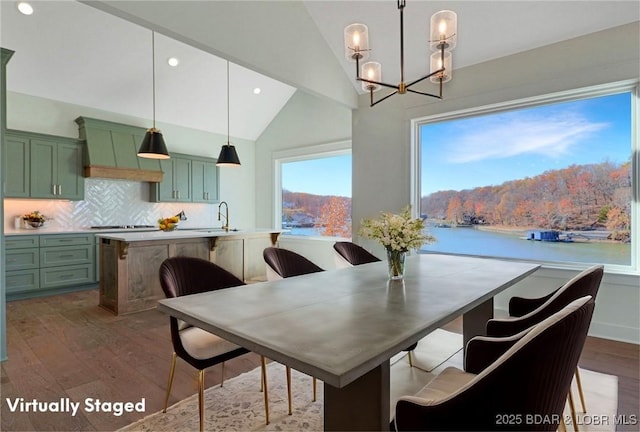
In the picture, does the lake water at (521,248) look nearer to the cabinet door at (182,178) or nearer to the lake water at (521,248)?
the lake water at (521,248)

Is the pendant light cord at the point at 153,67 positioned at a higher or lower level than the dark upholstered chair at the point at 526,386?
higher

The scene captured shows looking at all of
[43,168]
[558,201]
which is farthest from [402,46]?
[43,168]

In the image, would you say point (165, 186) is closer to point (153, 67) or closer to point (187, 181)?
point (187, 181)

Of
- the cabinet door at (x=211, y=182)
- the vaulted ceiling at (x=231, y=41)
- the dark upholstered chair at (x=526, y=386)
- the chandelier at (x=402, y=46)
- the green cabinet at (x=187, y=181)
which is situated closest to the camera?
the dark upholstered chair at (x=526, y=386)

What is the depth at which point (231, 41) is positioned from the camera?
9.99 ft

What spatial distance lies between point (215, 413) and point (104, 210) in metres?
5.08

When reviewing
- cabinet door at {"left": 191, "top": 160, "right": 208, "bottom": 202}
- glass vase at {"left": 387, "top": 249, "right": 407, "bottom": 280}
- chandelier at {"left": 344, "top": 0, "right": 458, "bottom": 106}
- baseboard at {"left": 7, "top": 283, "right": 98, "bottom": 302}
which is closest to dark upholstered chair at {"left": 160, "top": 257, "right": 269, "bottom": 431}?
glass vase at {"left": 387, "top": 249, "right": 407, "bottom": 280}

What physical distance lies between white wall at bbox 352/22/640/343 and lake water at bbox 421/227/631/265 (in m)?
0.19

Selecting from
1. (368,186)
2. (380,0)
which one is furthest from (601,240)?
(380,0)

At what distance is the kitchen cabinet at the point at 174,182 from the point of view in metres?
6.21

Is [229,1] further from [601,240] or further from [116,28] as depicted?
[601,240]

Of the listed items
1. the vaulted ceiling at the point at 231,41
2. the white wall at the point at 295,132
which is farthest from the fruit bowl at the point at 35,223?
the white wall at the point at 295,132

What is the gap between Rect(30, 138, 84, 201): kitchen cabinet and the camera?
15.7ft

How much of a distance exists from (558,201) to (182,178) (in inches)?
236
